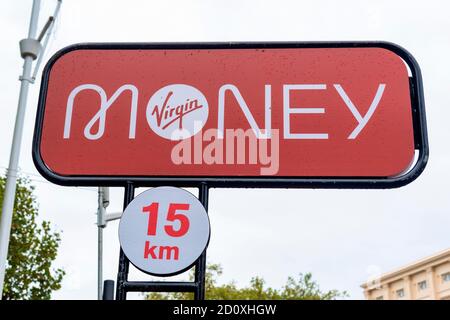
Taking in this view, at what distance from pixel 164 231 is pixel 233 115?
3.17ft

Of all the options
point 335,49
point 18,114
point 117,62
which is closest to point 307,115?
point 335,49

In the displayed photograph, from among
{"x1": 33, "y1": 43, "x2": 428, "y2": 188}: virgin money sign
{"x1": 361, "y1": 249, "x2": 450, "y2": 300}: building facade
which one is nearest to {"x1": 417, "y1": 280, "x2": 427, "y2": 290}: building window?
{"x1": 361, "y1": 249, "x2": 450, "y2": 300}: building facade

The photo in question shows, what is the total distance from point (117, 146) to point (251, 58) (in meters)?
1.16

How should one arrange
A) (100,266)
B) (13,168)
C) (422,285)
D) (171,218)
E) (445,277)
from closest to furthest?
(171,218)
(13,168)
(100,266)
(445,277)
(422,285)

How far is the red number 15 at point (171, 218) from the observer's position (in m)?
3.60

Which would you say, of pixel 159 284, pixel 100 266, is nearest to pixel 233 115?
pixel 159 284

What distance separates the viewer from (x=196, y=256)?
3.55 m

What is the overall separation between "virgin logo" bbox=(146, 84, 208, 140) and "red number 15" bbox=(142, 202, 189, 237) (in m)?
0.54

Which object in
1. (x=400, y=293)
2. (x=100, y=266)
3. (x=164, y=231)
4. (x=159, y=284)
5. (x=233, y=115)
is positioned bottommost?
(x=159, y=284)

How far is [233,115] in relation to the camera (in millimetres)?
4016

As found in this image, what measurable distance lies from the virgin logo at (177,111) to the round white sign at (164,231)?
0.46m

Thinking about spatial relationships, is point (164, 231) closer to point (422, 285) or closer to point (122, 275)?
point (122, 275)

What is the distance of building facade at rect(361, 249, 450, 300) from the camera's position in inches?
2028
